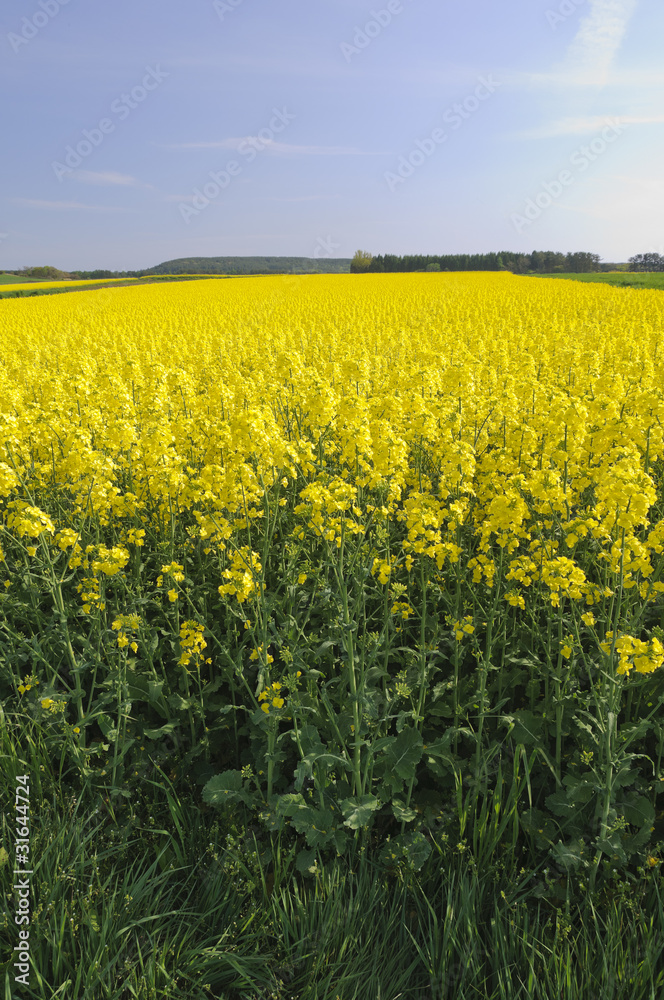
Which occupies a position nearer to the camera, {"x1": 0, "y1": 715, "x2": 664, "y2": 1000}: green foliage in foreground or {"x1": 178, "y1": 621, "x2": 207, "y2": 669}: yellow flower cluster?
{"x1": 0, "y1": 715, "x2": 664, "y2": 1000}: green foliage in foreground

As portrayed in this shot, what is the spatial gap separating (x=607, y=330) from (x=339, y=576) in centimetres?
996

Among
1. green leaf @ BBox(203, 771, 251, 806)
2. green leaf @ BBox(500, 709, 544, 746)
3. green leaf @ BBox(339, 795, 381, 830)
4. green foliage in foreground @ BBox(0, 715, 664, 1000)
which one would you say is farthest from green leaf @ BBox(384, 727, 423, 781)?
green leaf @ BBox(203, 771, 251, 806)

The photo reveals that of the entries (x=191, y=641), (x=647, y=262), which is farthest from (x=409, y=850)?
(x=647, y=262)

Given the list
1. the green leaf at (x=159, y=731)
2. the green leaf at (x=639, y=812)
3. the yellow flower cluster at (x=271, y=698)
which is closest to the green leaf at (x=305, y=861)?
the yellow flower cluster at (x=271, y=698)

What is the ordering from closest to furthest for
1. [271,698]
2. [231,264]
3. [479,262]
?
[271,698] → [479,262] → [231,264]

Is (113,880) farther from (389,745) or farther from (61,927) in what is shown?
(389,745)

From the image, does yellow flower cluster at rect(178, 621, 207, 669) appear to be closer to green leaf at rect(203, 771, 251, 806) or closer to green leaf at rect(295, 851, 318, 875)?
green leaf at rect(203, 771, 251, 806)

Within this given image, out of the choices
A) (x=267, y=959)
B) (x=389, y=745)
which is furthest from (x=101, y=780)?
(x=389, y=745)

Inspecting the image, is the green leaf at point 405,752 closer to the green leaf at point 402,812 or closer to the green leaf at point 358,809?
the green leaf at point 402,812

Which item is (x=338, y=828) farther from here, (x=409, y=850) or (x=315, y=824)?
(x=409, y=850)

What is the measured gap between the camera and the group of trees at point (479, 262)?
69.2m

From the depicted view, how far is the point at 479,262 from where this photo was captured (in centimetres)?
7688

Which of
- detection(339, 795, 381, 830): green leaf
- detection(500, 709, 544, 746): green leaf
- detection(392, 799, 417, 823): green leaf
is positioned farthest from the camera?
detection(500, 709, 544, 746): green leaf

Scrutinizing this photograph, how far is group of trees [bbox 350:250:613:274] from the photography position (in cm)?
6925
